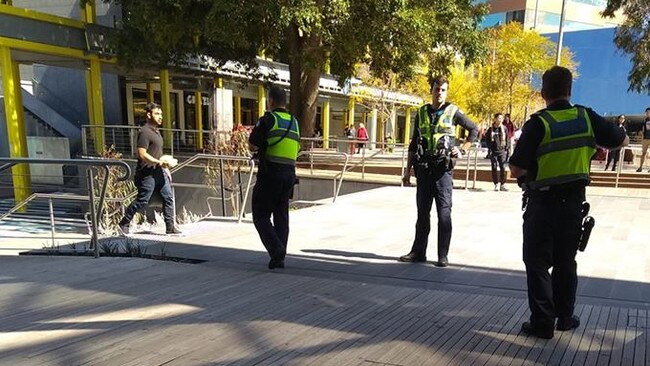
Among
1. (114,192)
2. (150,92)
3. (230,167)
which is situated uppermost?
(150,92)

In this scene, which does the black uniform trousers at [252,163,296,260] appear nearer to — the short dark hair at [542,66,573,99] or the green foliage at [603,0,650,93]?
the short dark hair at [542,66,573,99]

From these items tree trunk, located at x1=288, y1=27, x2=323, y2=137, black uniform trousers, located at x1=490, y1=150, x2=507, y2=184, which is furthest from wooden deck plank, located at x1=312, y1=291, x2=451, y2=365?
tree trunk, located at x1=288, y1=27, x2=323, y2=137

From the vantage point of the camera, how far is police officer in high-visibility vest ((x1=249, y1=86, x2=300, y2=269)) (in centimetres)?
465

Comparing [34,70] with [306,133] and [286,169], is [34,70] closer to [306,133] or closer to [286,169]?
[306,133]

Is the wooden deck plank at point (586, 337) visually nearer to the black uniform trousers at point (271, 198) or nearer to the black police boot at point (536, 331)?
the black police boot at point (536, 331)

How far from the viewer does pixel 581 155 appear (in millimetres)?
2895

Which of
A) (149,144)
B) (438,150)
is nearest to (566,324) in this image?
(438,150)

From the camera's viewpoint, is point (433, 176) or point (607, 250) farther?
point (607, 250)

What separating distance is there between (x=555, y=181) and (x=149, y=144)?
5243 millimetres

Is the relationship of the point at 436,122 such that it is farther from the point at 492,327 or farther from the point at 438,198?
→ the point at 492,327

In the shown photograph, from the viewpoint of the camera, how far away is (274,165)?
15.4ft

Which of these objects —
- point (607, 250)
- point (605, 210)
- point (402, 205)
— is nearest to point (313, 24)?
point (402, 205)

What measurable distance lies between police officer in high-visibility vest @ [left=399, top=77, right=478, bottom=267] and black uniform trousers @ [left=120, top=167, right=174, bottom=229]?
354cm

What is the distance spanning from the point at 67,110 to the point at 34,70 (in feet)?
8.89
